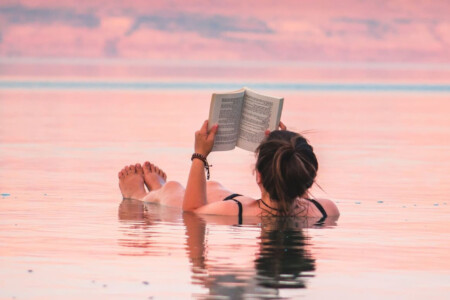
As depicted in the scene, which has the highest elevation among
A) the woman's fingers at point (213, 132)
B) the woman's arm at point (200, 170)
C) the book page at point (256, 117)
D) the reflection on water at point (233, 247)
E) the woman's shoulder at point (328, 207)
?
the book page at point (256, 117)

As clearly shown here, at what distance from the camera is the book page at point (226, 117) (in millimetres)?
8703

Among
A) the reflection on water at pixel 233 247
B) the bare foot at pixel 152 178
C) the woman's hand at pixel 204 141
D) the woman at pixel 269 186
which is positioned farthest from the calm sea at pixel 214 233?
the woman's hand at pixel 204 141

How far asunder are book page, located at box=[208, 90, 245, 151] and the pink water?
58 centimetres

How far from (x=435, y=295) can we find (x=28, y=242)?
2.86 meters

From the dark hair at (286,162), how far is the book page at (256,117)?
48cm

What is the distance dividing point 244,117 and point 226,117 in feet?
0.75

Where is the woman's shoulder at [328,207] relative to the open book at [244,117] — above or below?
below

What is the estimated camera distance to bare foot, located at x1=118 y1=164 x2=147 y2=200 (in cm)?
1066

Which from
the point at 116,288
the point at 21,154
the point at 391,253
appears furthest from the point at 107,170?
the point at 116,288

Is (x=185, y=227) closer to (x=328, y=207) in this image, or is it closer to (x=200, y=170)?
(x=200, y=170)

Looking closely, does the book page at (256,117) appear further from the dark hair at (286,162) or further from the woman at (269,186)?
the dark hair at (286,162)

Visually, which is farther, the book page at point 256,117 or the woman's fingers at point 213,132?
the book page at point 256,117

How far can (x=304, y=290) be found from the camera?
6395mm

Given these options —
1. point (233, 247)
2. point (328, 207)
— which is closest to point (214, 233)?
point (233, 247)
